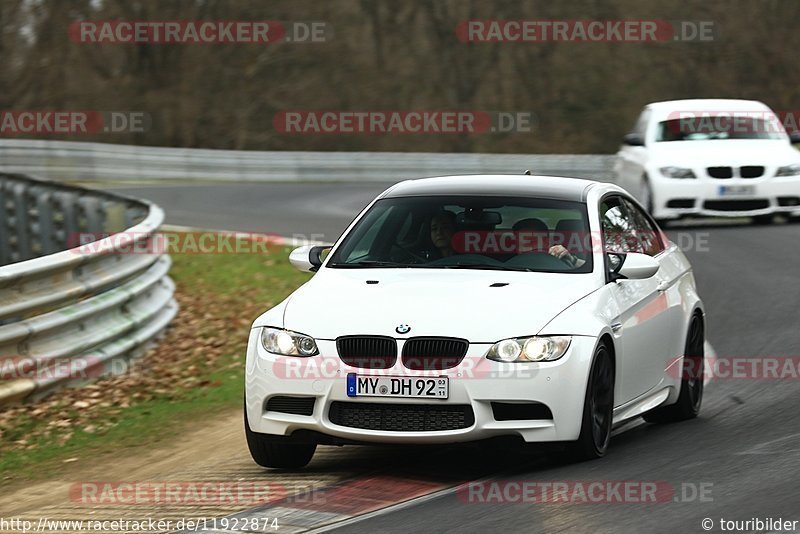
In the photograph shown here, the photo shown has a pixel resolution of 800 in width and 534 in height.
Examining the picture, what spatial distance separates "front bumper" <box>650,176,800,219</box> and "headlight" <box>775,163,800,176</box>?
7 cm

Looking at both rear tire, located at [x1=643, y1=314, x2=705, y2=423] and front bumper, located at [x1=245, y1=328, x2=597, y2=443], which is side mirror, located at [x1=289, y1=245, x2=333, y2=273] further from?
rear tire, located at [x1=643, y1=314, x2=705, y2=423]

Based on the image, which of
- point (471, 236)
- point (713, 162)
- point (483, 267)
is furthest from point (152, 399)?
point (713, 162)

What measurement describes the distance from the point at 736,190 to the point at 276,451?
1295 centimetres

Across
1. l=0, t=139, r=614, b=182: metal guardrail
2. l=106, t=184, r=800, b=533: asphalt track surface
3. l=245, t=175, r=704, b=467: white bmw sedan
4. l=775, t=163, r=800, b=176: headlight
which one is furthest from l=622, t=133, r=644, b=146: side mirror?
l=0, t=139, r=614, b=182: metal guardrail

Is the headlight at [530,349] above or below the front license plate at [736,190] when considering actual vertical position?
above

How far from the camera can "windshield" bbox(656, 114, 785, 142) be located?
792 inches

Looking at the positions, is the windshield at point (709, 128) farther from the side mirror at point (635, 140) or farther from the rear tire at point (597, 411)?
the rear tire at point (597, 411)

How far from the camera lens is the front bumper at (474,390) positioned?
699 centimetres

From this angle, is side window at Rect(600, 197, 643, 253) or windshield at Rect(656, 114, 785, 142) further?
windshield at Rect(656, 114, 785, 142)

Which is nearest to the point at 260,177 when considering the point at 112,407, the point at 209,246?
the point at 209,246

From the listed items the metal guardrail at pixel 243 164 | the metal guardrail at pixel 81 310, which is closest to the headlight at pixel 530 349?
the metal guardrail at pixel 81 310

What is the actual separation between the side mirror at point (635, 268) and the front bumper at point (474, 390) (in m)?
0.78

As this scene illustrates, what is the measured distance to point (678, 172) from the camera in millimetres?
19266

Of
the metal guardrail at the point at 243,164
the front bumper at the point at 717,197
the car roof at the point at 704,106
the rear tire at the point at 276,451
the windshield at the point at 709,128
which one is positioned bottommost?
the metal guardrail at the point at 243,164
